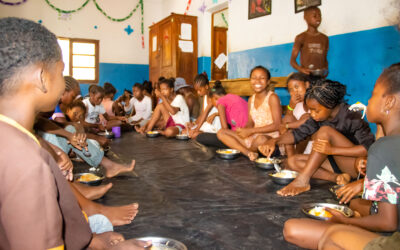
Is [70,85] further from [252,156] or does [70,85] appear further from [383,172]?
[383,172]

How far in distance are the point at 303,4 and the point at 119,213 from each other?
3756 mm

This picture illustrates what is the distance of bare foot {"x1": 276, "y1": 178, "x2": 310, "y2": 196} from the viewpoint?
206 centimetres

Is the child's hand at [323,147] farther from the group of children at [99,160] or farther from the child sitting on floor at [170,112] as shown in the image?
the child sitting on floor at [170,112]

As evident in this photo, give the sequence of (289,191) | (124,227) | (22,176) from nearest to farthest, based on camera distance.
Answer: (22,176)
(124,227)
(289,191)

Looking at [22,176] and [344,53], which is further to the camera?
[344,53]

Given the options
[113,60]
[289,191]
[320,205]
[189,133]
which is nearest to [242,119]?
[189,133]

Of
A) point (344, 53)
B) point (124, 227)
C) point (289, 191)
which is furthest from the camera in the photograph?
point (344, 53)

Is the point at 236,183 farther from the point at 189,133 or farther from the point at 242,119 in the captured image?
the point at 189,133

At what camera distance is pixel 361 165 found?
2.11m

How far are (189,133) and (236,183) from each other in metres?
2.11

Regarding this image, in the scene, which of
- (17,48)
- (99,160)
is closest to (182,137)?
(99,160)

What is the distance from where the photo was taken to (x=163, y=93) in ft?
16.3

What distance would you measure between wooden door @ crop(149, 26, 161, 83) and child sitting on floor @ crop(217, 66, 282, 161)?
4739 millimetres

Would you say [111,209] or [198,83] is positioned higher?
[198,83]
